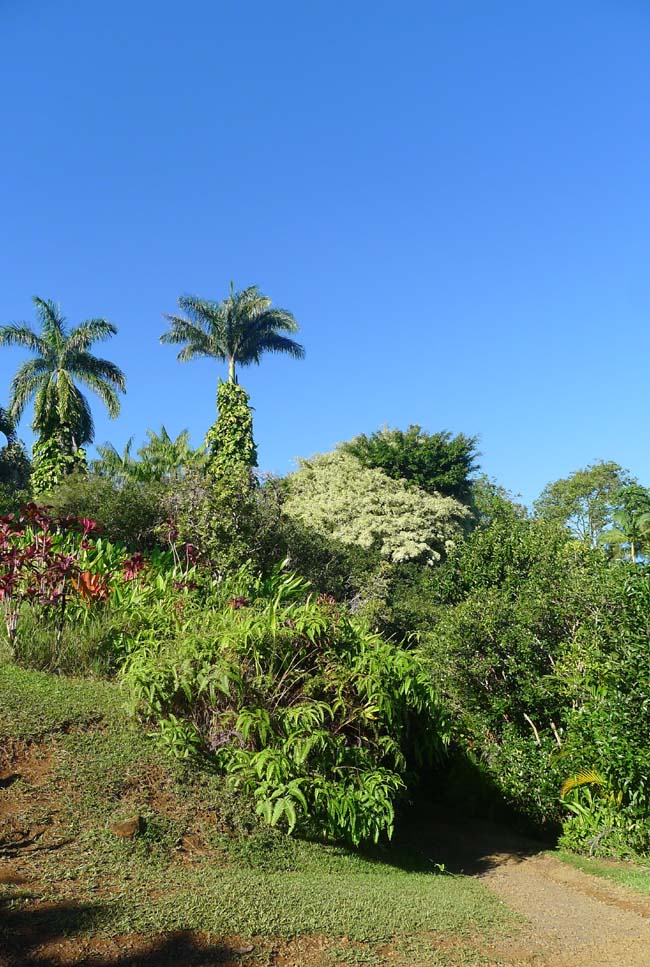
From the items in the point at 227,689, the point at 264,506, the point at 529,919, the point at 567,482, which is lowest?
the point at 529,919

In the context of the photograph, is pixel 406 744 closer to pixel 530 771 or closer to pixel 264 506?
pixel 530 771

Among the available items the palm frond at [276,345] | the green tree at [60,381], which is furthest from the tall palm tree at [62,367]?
the palm frond at [276,345]

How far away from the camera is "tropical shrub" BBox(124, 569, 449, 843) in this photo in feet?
17.0

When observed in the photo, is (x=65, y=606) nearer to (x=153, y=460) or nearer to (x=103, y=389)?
(x=153, y=460)

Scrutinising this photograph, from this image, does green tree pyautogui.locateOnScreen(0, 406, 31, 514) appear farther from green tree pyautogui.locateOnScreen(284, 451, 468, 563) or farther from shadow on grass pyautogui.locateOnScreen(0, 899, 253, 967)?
shadow on grass pyautogui.locateOnScreen(0, 899, 253, 967)


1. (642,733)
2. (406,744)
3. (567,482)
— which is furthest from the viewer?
(567,482)

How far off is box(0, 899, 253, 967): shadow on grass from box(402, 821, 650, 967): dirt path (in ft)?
5.64

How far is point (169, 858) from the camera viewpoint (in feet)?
14.8

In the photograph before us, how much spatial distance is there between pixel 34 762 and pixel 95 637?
1.95 metres

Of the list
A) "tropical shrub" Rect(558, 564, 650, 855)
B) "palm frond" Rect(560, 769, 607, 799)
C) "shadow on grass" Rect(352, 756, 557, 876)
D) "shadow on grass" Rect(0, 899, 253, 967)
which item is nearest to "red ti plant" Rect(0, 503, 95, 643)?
"shadow on grass" Rect(0, 899, 253, 967)

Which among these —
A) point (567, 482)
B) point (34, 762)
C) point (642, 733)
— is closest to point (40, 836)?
point (34, 762)

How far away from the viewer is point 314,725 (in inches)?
214

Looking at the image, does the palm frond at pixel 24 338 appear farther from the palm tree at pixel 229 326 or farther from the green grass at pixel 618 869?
the green grass at pixel 618 869

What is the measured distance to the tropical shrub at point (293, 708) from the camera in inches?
204
